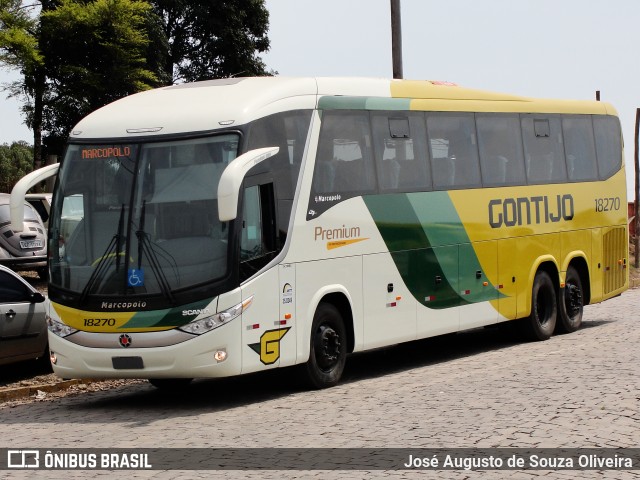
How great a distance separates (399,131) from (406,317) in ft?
7.79

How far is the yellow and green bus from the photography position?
13.8 meters

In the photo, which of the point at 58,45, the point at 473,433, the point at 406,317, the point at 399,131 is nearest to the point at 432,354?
the point at 406,317

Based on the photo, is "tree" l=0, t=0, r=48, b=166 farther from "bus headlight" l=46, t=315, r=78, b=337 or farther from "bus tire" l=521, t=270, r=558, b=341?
"bus headlight" l=46, t=315, r=78, b=337

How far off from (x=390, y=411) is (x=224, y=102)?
154 inches

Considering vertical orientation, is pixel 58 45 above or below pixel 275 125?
above

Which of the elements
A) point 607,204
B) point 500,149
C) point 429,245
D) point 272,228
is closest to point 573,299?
point 607,204

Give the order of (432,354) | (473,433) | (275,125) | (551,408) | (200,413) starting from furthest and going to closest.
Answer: (432,354)
(275,125)
(200,413)
(551,408)
(473,433)

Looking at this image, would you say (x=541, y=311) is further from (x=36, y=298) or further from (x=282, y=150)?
(x=36, y=298)

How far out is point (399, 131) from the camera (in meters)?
17.1

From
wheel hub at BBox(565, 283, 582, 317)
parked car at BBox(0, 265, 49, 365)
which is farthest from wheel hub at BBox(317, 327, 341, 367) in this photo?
wheel hub at BBox(565, 283, 582, 317)

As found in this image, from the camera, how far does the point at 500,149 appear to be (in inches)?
771

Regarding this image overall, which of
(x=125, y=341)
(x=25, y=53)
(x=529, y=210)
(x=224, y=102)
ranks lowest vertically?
(x=125, y=341)

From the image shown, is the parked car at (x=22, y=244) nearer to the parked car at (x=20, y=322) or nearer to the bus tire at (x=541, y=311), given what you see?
the parked car at (x=20, y=322)

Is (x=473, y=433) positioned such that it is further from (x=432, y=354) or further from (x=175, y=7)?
(x=175, y=7)
